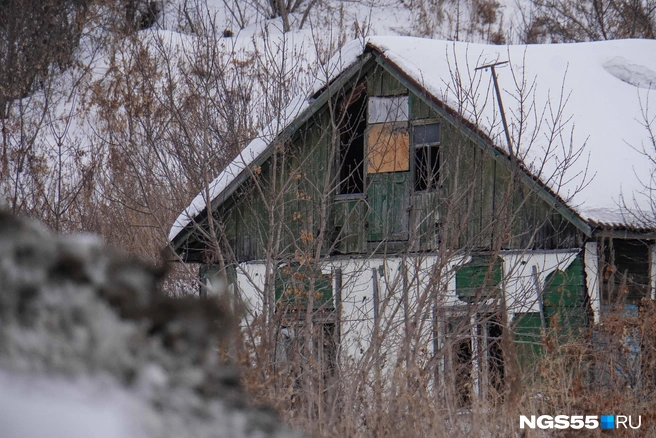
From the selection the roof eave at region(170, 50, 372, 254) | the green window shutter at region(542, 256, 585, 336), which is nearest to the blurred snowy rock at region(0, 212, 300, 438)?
the roof eave at region(170, 50, 372, 254)

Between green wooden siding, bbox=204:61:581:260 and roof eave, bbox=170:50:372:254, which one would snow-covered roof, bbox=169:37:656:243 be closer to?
roof eave, bbox=170:50:372:254

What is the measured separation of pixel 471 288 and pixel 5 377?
9.74 metres

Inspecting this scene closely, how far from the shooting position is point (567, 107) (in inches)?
485

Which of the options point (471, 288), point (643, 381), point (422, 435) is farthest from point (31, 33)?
point (422, 435)

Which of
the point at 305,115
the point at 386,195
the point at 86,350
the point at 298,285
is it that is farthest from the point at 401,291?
the point at 86,350

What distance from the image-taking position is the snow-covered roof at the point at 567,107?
10117mm

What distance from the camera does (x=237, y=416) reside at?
1.00 meters

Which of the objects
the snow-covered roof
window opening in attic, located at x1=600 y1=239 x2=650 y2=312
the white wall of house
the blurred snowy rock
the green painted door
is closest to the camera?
the blurred snowy rock

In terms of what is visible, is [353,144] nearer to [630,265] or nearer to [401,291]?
[630,265]

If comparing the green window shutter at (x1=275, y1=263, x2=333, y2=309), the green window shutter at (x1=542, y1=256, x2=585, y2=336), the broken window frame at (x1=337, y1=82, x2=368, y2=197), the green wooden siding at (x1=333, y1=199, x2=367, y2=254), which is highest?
the broken window frame at (x1=337, y1=82, x2=368, y2=197)

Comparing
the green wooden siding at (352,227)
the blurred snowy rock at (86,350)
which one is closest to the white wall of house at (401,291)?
the green wooden siding at (352,227)

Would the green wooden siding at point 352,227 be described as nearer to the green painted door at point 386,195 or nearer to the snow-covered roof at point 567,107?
the green painted door at point 386,195

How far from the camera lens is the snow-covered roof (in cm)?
1012

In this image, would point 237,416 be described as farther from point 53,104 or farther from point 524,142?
point 53,104
